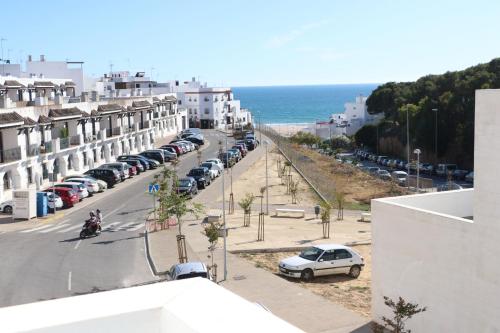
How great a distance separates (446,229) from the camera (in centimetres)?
1559

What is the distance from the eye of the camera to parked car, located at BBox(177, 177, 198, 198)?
4044 cm

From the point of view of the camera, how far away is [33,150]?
4353 cm

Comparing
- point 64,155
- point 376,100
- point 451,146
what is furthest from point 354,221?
point 376,100

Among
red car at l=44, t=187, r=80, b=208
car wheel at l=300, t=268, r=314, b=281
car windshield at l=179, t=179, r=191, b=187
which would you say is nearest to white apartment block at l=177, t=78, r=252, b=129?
car windshield at l=179, t=179, r=191, b=187

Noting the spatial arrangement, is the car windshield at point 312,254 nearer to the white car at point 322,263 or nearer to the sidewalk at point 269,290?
the white car at point 322,263

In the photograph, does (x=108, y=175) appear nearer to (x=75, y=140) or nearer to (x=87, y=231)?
(x=75, y=140)

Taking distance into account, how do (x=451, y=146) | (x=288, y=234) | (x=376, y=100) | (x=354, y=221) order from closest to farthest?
1. (x=288, y=234)
2. (x=354, y=221)
3. (x=451, y=146)
4. (x=376, y=100)

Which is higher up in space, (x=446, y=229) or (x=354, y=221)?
(x=446, y=229)

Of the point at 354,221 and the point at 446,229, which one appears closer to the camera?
the point at 446,229

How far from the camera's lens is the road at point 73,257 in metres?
21.9

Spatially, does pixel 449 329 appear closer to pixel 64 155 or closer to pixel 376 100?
pixel 64 155

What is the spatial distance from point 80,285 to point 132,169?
95.1ft

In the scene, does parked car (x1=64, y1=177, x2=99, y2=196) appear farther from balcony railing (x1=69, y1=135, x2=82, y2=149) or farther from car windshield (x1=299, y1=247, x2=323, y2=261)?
car windshield (x1=299, y1=247, x2=323, y2=261)

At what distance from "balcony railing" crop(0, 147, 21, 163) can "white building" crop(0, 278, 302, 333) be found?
1384 inches
